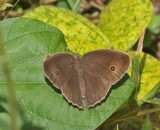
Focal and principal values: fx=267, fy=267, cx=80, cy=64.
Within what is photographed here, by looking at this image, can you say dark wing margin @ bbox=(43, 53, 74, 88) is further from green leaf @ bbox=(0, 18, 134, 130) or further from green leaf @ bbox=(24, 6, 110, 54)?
green leaf @ bbox=(24, 6, 110, 54)

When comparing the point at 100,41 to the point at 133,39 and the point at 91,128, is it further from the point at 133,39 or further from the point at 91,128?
the point at 91,128

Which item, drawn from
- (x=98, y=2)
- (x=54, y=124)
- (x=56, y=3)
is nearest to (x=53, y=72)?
(x=54, y=124)

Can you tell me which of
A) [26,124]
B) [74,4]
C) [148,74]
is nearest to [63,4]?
[74,4]

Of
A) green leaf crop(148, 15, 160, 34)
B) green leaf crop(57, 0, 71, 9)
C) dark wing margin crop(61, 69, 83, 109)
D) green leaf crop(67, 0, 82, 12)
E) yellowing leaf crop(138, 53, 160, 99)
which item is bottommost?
green leaf crop(148, 15, 160, 34)

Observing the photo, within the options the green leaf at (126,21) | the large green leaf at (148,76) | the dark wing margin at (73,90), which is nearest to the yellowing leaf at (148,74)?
the large green leaf at (148,76)

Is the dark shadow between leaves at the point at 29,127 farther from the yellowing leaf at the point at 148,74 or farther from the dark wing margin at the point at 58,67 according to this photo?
the yellowing leaf at the point at 148,74

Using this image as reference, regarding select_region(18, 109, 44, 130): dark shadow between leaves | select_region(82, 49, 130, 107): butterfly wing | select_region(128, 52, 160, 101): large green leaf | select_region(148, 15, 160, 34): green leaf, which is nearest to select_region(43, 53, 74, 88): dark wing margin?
select_region(82, 49, 130, 107): butterfly wing

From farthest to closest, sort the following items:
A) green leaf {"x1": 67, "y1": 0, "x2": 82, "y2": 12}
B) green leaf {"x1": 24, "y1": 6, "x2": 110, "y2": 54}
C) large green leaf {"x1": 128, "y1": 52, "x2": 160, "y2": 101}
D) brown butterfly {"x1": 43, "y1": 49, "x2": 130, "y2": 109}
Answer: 1. green leaf {"x1": 67, "y1": 0, "x2": 82, "y2": 12}
2. green leaf {"x1": 24, "y1": 6, "x2": 110, "y2": 54}
3. large green leaf {"x1": 128, "y1": 52, "x2": 160, "y2": 101}
4. brown butterfly {"x1": 43, "y1": 49, "x2": 130, "y2": 109}

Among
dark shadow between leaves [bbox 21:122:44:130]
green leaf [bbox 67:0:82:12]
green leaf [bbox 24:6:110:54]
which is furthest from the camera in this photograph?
green leaf [bbox 67:0:82:12]

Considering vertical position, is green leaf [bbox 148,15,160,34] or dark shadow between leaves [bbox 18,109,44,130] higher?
dark shadow between leaves [bbox 18,109,44,130]
